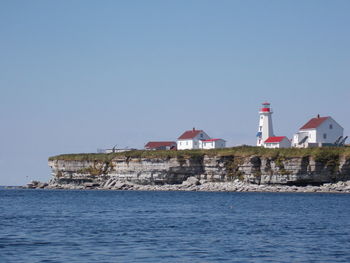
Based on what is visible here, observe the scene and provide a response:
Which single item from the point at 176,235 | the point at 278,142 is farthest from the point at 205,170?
the point at 176,235

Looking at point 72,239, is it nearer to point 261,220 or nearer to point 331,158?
point 261,220

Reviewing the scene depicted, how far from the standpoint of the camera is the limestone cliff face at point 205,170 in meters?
74.9

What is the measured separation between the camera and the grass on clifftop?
247 ft

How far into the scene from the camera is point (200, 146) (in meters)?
108

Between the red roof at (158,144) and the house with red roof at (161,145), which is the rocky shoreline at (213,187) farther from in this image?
the red roof at (158,144)

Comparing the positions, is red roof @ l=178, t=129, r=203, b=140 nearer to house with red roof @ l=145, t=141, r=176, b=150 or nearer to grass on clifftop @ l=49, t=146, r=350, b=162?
house with red roof @ l=145, t=141, r=176, b=150

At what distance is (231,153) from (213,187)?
17.9 feet

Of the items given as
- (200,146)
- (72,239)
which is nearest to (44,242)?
(72,239)

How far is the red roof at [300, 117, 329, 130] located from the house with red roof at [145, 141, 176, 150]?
2962 cm

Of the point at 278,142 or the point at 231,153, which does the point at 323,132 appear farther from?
the point at 231,153

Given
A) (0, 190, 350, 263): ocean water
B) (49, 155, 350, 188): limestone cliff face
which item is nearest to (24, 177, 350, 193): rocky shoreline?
(49, 155, 350, 188): limestone cliff face

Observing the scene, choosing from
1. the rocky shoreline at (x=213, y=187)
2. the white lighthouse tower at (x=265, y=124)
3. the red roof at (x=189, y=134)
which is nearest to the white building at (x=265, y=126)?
the white lighthouse tower at (x=265, y=124)

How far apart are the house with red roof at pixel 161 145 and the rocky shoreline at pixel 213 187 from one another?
72.9 ft

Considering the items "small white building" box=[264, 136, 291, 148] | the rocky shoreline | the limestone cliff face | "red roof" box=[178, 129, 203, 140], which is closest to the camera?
the rocky shoreline
